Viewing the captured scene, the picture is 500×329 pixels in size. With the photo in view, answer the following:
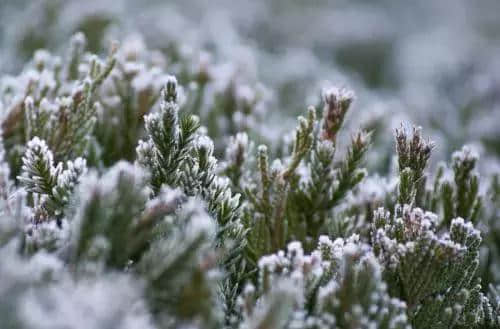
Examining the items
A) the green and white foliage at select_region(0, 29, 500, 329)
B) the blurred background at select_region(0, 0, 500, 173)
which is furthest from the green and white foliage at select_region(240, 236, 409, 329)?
the blurred background at select_region(0, 0, 500, 173)

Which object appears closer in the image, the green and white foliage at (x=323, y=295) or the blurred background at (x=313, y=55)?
the green and white foliage at (x=323, y=295)

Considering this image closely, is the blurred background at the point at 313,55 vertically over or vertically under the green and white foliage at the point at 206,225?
over

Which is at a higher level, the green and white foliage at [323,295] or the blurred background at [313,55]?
the blurred background at [313,55]

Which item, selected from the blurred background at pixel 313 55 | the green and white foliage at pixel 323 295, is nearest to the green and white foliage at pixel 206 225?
the green and white foliage at pixel 323 295

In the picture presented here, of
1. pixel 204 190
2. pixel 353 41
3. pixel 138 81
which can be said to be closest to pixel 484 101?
pixel 353 41

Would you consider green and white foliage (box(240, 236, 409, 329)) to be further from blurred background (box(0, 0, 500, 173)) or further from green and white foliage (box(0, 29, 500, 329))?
blurred background (box(0, 0, 500, 173))

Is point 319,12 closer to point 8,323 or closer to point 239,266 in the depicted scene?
point 239,266

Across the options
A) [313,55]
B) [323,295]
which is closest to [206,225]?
[323,295]

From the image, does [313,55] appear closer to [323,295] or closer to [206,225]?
[323,295]

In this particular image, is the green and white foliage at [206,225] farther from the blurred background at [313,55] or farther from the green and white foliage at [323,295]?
the blurred background at [313,55]
